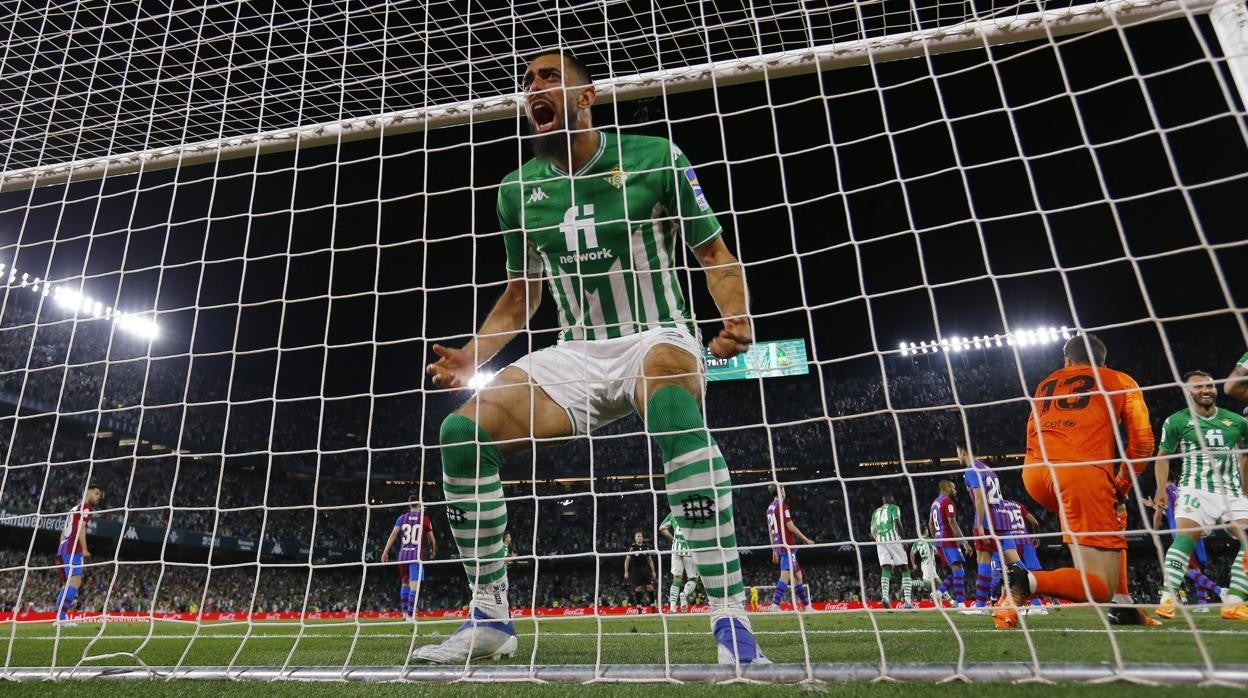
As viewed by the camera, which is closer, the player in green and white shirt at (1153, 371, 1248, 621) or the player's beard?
the player's beard

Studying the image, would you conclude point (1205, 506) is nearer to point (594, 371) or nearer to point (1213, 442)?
point (1213, 442)

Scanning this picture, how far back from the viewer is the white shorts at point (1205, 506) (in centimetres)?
504

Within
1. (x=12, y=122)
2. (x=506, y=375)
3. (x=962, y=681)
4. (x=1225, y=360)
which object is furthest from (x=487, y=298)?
(x=1225, y=360)

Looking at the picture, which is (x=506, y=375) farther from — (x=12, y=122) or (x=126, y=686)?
(x=12, y=122)

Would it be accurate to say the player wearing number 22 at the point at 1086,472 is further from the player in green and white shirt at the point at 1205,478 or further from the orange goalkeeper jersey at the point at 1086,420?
the player in green and white shirt at the point at 1205,478

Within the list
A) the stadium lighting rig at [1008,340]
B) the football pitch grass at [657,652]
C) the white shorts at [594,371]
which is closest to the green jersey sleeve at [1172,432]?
the stadium lighting rig at [1008,340]

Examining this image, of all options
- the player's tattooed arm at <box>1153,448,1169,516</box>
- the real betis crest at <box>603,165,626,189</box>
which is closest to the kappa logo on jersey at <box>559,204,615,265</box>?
the real betis crest at <box>603,165,626,189</box>

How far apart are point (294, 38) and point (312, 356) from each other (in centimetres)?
1828

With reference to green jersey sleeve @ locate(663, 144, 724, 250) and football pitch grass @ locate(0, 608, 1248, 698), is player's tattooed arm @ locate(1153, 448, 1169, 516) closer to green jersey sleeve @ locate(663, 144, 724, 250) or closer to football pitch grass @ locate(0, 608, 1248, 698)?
football pitch grass @ locate(0, 608, 1248, 698)

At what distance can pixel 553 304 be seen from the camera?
200 inches

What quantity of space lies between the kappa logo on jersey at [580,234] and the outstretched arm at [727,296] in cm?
42

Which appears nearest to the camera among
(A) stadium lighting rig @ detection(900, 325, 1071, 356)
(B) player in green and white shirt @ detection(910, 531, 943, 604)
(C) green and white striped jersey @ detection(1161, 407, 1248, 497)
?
→ (B) player in green and white shirt @ detection(910, 531, 943, 604)

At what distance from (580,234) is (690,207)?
19.2 inches

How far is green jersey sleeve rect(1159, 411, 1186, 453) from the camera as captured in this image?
5.33 metres
